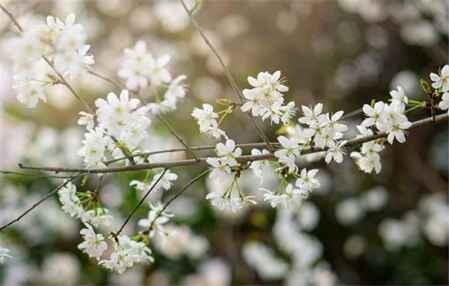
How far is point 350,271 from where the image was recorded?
330 cm

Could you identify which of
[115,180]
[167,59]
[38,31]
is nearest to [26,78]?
[38,31]

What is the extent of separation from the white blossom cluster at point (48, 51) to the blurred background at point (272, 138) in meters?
1.81

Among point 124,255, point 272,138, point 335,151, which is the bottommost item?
point 124,255

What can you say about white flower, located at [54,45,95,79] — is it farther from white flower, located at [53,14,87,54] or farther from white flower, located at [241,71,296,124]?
white flower, located at [241,71,296,124]

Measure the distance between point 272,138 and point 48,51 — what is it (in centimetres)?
212

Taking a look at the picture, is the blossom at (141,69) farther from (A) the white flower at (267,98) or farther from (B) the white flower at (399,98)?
(B) the white flower at (399,98)

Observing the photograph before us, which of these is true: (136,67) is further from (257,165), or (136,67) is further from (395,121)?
(395,121)

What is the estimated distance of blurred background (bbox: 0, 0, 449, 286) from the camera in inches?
116

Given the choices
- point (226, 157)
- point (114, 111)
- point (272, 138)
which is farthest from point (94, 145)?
point (272, 138)

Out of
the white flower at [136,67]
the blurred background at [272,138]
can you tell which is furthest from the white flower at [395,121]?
the blurred background at [272,138]

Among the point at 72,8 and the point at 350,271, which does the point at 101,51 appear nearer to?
the point at 72,8

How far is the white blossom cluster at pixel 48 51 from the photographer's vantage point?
2.97 ft

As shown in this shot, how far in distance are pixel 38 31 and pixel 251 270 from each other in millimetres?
2348

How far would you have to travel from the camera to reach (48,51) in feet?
3.06
